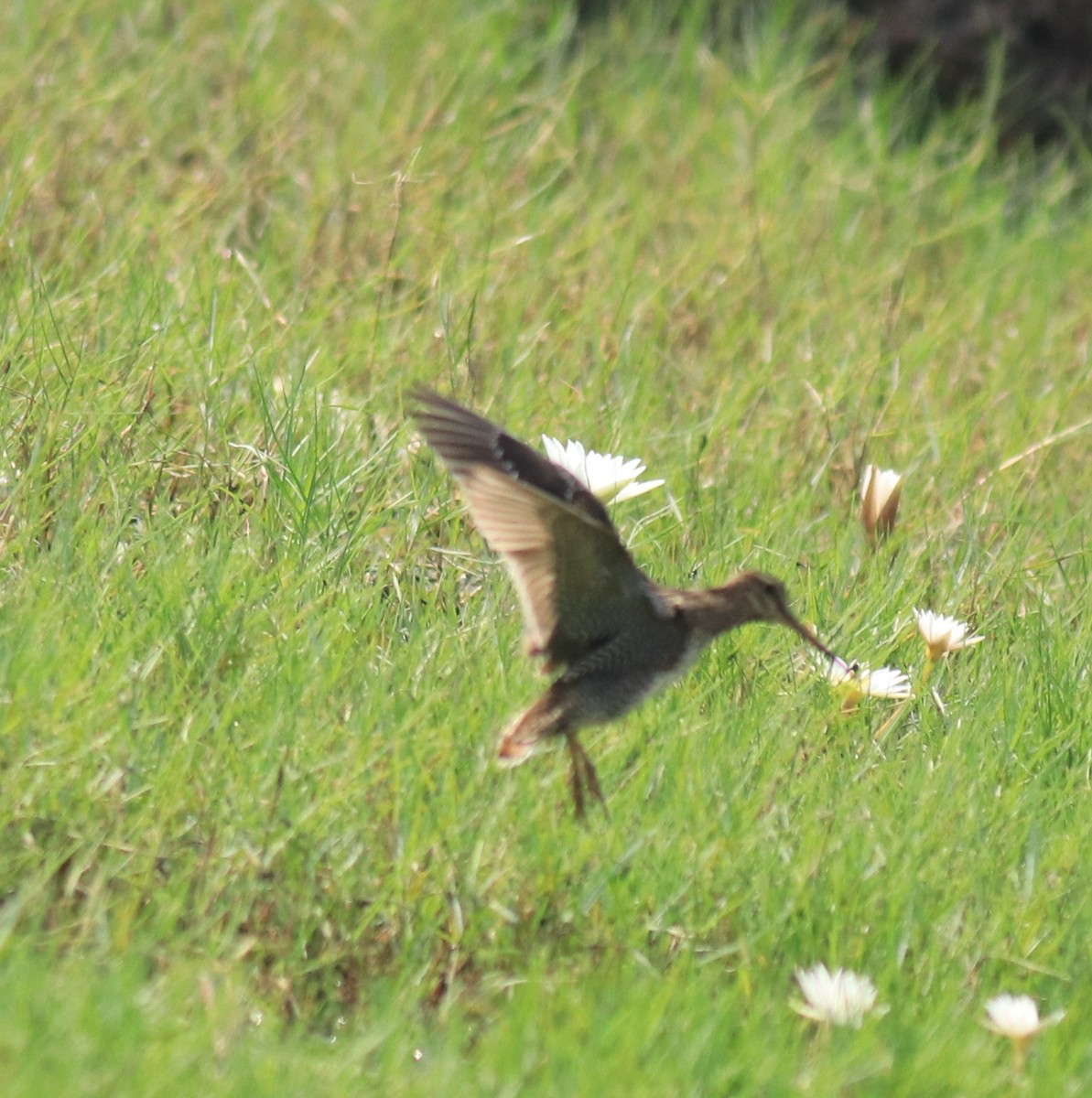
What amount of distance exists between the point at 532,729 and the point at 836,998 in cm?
68

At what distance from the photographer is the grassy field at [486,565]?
2.88 metres

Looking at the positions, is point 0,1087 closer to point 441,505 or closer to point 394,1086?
point 394,1086

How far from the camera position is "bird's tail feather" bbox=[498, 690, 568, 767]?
3.20 m

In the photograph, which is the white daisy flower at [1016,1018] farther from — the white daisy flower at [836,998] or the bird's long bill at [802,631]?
the bird's long bill at [802,631]

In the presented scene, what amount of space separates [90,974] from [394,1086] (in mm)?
454

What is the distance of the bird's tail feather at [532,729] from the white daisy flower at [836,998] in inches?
23.1

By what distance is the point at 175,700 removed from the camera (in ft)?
10.5

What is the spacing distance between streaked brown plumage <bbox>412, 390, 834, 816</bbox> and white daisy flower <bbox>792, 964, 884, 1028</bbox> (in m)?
0.50

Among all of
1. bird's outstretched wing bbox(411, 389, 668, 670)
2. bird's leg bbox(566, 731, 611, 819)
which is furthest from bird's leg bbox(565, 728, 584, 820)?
bird's outstretched wing bbox(411, 389, 668, 670)

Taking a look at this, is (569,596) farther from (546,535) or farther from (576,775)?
(576,775)

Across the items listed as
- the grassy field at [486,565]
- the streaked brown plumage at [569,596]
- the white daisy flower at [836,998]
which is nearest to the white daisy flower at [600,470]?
the grassy field at [486,565]

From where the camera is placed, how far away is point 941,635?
3881mm

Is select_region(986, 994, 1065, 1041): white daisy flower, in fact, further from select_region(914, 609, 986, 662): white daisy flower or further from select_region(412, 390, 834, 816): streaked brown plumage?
select_region(914, 609, 986, 662): white daisy flower

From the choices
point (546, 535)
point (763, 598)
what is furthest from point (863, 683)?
point (546, 535)
